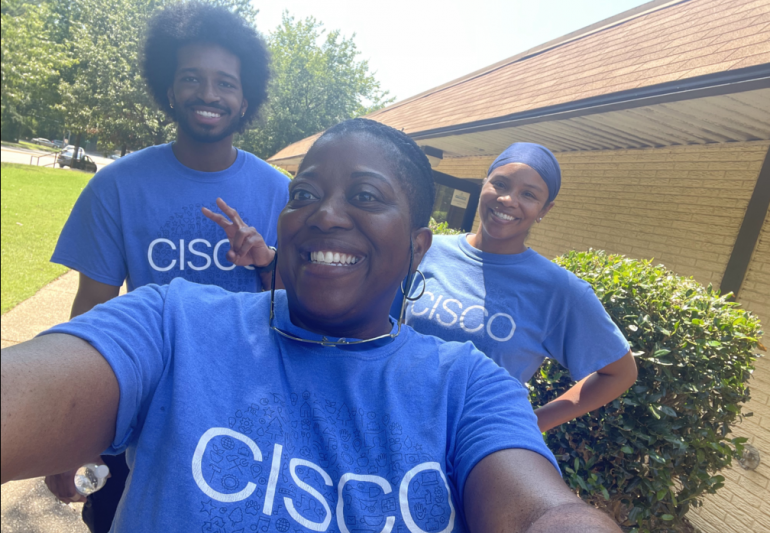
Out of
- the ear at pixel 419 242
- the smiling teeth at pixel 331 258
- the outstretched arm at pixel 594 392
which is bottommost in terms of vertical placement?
the outstretched arm at pixel 594 392

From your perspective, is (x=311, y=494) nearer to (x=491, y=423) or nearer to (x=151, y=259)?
(x=491, y=423)

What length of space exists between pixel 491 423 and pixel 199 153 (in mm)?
1577

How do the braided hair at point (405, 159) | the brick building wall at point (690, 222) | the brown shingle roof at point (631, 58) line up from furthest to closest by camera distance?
1. the brick building wall at point (690, 222)
2. the brown shingle roof at point (631, 58)
3. the braided hair at point (405, 159)

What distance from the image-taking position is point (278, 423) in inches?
42.4

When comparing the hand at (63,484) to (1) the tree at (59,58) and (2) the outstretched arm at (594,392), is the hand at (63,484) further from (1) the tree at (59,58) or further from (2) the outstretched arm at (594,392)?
(2) the outstretched arm at (594,392)

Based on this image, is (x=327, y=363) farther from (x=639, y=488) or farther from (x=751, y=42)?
(x=751, y=42)

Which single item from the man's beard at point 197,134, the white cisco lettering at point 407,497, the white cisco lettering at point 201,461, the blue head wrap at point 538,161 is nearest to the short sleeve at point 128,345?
the white cisco lettering at point 201,461

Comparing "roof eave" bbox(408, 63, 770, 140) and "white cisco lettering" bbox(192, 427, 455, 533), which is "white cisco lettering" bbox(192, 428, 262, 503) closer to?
"white cisco lettering" bbox(192, 427, 455, 533)

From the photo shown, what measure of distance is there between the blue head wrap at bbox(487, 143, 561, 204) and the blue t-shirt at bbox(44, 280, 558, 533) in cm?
126

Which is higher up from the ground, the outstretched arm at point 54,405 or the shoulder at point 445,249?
the shoulder at point 445,249

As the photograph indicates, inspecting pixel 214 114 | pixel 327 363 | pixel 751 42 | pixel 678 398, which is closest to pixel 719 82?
pixel 751 42

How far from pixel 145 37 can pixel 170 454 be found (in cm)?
228

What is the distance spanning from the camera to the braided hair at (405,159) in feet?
4.73

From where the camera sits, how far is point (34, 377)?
86 centimetres
